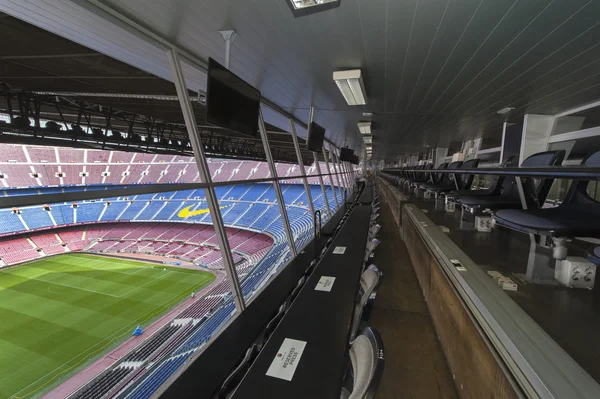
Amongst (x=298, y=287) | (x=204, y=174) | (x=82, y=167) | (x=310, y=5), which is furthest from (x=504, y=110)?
(x=82, y=167)

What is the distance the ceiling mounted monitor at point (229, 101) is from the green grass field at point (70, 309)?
10.3 metres

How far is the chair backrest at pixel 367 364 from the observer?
74 cm

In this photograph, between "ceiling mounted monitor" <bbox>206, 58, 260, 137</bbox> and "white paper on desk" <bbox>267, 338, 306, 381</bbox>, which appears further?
"ceiling mounted monitor" <bbox>206, 58, 260, 137</bbox>

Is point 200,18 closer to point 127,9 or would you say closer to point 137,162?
point 127,9

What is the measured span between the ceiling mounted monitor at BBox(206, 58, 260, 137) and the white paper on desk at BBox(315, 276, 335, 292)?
4.79ft

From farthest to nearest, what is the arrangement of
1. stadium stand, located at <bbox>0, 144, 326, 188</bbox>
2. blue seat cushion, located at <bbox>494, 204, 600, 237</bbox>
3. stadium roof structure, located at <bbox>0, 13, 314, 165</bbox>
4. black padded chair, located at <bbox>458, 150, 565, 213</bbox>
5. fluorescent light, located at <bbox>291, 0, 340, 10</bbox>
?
stadium stand, located at <bbox>0, 144, 326, 188</bbox> < stadium roof structure, located at <bbox>0, 13, 314, 165</bbox> < black padded chair, located at <bbox>458, 150, 565, 213</bbox> < fluorescent light, located at <bbox>291, 0, 340, 10</bbox> < blue seat cushion, located at <bbox>494, 204, 600, 237</bbox>

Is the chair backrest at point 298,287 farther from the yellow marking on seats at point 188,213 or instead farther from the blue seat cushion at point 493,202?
the yellow marking on seats at point 188,213

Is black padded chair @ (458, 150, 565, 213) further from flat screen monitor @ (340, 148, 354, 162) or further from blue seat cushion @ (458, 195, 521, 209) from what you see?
flat screen monitor @ (340, 148, 354, 162)

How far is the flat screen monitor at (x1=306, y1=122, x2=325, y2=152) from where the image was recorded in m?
4.44

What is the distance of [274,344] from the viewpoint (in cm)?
127

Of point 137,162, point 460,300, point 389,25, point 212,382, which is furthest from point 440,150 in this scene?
point 137,162

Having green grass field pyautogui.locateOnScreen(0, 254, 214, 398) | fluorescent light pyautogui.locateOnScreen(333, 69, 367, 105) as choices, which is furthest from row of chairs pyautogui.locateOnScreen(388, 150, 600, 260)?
green grass field pyautogui.locateOnScreen(0, 254, 214, 398)

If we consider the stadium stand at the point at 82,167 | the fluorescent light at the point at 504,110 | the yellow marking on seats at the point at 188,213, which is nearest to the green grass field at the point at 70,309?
the stadium stand at the point at 82,167

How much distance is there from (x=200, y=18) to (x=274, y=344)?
2.27 m
